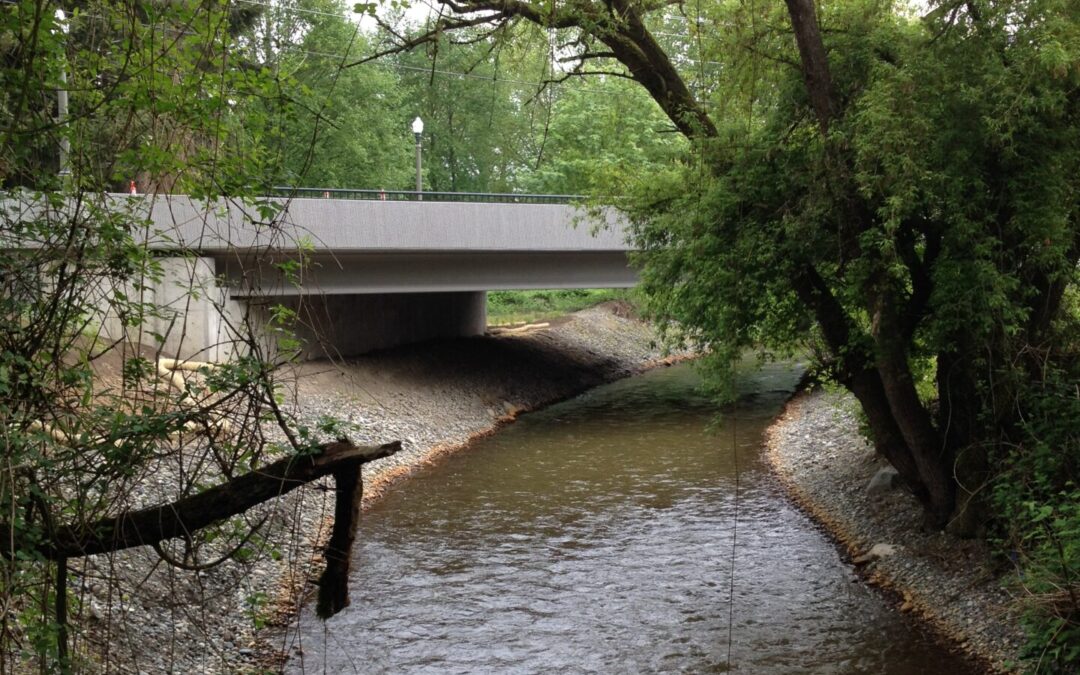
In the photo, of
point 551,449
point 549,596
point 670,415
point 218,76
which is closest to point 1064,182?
point 549,596

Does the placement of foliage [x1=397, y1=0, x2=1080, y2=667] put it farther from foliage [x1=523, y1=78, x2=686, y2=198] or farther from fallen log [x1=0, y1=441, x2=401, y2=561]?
foliage [x1=523, y1=78, x2=686, y2=198]

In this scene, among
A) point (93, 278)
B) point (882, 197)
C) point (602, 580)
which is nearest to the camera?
point (93, 278)

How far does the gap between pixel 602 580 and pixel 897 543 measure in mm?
3480

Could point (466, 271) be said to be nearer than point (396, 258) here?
No

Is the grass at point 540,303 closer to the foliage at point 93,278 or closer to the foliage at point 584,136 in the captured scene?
the foliage at point 584,136

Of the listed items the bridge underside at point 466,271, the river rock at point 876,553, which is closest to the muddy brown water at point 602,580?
the river rock at point 876,553

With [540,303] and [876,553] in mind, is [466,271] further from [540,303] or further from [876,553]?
[540,303]

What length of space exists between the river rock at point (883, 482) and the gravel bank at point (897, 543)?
0.26ft

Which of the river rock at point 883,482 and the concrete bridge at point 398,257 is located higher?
the concrete bridge at point 398,257

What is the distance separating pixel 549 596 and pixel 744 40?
6.48m

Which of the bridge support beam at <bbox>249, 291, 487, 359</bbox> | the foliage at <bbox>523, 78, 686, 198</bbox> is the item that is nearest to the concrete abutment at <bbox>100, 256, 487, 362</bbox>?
the bridge support beam at <bbox>249, 291, 487, 359</bbox>

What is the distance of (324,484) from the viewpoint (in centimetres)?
499

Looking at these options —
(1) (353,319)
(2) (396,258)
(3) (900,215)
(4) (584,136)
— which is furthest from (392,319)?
(3) (900,215)

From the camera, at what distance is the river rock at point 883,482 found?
43.0 ft
